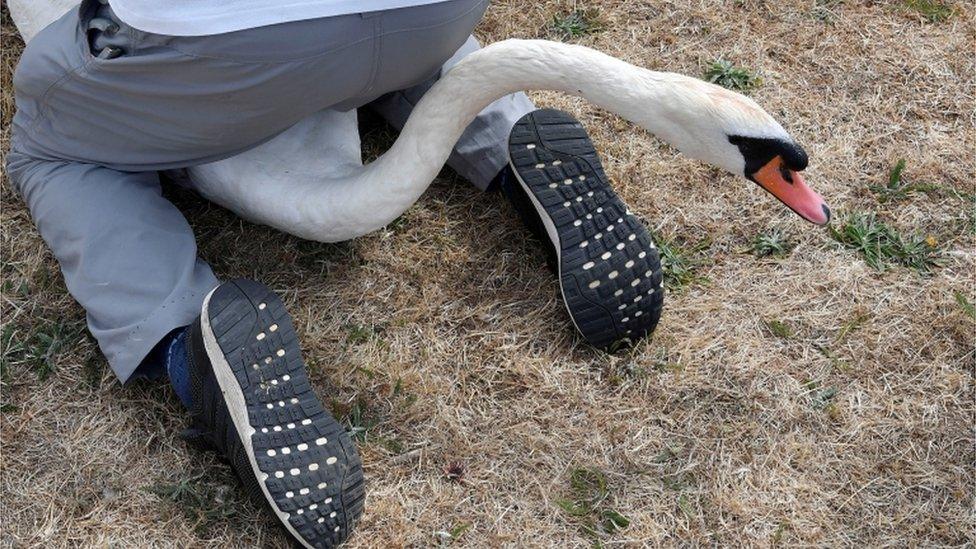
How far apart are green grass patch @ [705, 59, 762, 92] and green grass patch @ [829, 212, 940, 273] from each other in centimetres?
56

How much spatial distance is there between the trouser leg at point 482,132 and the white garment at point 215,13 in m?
0.71

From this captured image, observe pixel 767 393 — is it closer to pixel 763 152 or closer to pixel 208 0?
pixel 763 152

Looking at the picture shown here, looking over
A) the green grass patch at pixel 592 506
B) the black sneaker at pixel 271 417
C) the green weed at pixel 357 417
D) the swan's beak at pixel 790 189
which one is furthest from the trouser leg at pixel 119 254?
the swan's beak at pixel 790 189

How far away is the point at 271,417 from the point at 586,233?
839mm

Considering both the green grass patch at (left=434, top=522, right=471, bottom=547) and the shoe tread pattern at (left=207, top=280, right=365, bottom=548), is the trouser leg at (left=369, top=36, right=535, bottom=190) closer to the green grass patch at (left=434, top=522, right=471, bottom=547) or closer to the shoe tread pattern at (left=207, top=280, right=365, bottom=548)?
the shoe tread pattern at (left=207, top=280, right=365, bottom=548)

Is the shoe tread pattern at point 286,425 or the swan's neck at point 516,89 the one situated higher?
the swan's neck at point 516,89

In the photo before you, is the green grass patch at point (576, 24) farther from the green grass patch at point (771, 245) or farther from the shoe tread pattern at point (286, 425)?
the shoe tread pattern at point (286, 425)

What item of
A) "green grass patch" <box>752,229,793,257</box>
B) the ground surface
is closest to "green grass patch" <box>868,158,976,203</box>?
the ground surface

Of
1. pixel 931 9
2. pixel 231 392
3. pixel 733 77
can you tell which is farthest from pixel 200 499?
pixel 931 9

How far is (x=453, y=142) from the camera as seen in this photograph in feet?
8.36

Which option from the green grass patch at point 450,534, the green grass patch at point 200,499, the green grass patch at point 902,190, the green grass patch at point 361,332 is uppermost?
the green grass patch at point 902,190

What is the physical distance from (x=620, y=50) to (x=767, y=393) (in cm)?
125

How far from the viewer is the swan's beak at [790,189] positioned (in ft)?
7.57

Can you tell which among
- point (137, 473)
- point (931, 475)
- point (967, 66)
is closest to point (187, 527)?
point (137, 473)
